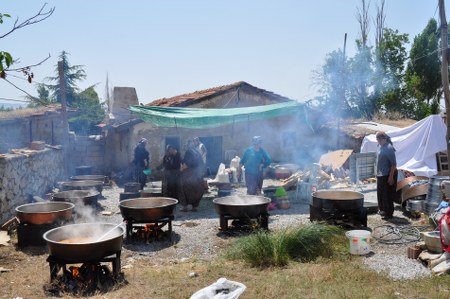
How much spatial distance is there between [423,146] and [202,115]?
775 centimetres

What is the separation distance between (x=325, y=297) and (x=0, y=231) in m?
6.47

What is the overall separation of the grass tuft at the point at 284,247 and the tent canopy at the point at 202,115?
614 centimetres

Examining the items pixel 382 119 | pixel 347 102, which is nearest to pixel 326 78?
pixel 347 102

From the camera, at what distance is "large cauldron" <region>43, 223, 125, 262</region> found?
4.90 meters

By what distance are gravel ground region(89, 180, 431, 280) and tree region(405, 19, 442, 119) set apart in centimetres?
1877

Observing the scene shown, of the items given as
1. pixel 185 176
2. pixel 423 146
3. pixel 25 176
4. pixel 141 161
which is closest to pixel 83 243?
pixel 185 176

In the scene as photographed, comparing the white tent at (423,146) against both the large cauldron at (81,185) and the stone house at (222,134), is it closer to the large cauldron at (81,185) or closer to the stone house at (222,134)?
the stone house at (222,134)

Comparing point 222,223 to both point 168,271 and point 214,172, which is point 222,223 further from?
point 214,172

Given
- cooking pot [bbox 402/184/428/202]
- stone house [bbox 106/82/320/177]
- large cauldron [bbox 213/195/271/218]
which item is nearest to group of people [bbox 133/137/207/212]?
large cauldron [bbox 213/195/271/218]

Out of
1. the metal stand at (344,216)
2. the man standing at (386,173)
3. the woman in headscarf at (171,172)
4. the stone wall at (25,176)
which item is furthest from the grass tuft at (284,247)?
the stone wall at (25,176)

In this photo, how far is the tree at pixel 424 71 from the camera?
25.6 meters

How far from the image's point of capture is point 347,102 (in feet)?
89.5

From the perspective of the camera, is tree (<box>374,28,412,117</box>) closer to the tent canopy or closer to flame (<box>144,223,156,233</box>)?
the tent canopy

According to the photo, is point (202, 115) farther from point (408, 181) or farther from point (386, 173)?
point (408, 181)
